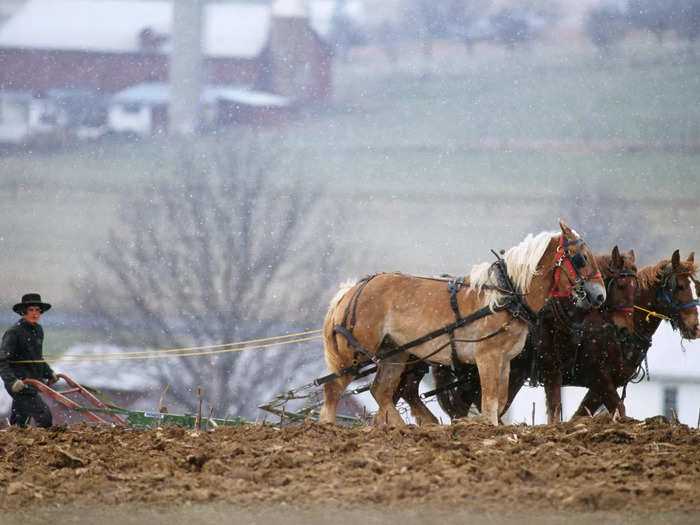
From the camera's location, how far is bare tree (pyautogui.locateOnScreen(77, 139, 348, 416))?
1112 inches

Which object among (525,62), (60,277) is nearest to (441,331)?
(60,277)

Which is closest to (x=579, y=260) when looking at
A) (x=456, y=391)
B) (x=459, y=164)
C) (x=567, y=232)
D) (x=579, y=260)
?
(x=579, y=260)

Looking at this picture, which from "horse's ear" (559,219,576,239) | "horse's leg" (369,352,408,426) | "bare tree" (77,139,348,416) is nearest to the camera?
"horse's ear" (559,219,576,239)

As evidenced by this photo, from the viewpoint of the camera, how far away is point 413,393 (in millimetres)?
10133

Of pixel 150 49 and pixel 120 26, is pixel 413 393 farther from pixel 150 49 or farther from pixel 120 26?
pixel 120 26

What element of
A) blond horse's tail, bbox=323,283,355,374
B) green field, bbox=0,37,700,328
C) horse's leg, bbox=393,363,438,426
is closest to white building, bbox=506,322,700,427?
green field, bbox=0,37,700,328

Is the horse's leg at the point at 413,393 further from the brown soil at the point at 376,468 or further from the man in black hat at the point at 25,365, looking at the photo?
the man in black hat at the point at 25,365

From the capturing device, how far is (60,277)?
119ft

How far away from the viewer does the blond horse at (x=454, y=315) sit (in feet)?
28.7

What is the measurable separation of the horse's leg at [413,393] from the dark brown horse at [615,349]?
0.06 meters

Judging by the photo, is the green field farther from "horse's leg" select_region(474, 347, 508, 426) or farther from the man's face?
"horse's leg" select_region(474, 347, 508, 426)

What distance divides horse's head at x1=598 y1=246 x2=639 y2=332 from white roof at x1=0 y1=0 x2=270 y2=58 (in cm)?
3338

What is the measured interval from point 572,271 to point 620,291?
51.2 inches

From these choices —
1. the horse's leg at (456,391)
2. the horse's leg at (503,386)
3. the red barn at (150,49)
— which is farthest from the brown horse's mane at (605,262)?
the red barn at (150,49)
